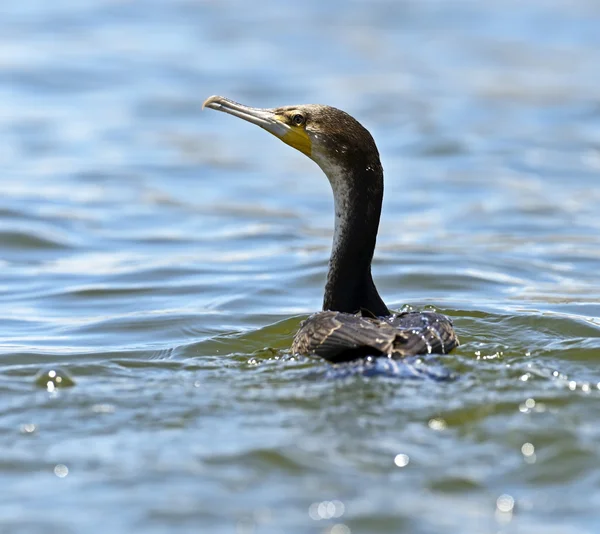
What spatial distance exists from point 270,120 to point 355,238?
0.96 meters

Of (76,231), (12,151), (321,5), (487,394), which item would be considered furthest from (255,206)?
(321,5)

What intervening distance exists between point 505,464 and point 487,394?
746 mm

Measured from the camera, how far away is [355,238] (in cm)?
719

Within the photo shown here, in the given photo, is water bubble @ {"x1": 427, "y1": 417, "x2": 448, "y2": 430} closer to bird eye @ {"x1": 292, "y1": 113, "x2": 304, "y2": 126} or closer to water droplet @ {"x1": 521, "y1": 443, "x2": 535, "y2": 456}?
water droplet @ {"x1": 521, "y1": 443, "x2": 535, "y2": 456}

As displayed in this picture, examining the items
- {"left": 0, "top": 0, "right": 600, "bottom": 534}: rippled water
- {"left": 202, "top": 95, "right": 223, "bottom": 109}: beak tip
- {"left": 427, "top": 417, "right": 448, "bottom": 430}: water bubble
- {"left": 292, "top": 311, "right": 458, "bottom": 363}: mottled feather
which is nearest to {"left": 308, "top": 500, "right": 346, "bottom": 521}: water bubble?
{"left": 0, "top": 0, "right": 600, "bottom": 534}: rippled water

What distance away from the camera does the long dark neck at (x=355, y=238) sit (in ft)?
23.5

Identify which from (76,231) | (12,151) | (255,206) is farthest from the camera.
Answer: (12,151)

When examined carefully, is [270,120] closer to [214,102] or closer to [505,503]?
[214,102]

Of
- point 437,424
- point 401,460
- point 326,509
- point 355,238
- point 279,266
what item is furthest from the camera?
point 279,266

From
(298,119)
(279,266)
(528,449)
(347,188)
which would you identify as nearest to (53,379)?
(347,188)

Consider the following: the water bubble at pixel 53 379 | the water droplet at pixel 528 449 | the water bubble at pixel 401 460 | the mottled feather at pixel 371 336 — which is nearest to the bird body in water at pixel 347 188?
the mottled feather at pixel 371 336

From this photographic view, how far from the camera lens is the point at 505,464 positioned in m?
5.09

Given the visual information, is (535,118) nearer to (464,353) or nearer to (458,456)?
(464,353)

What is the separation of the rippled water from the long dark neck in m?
0.65
